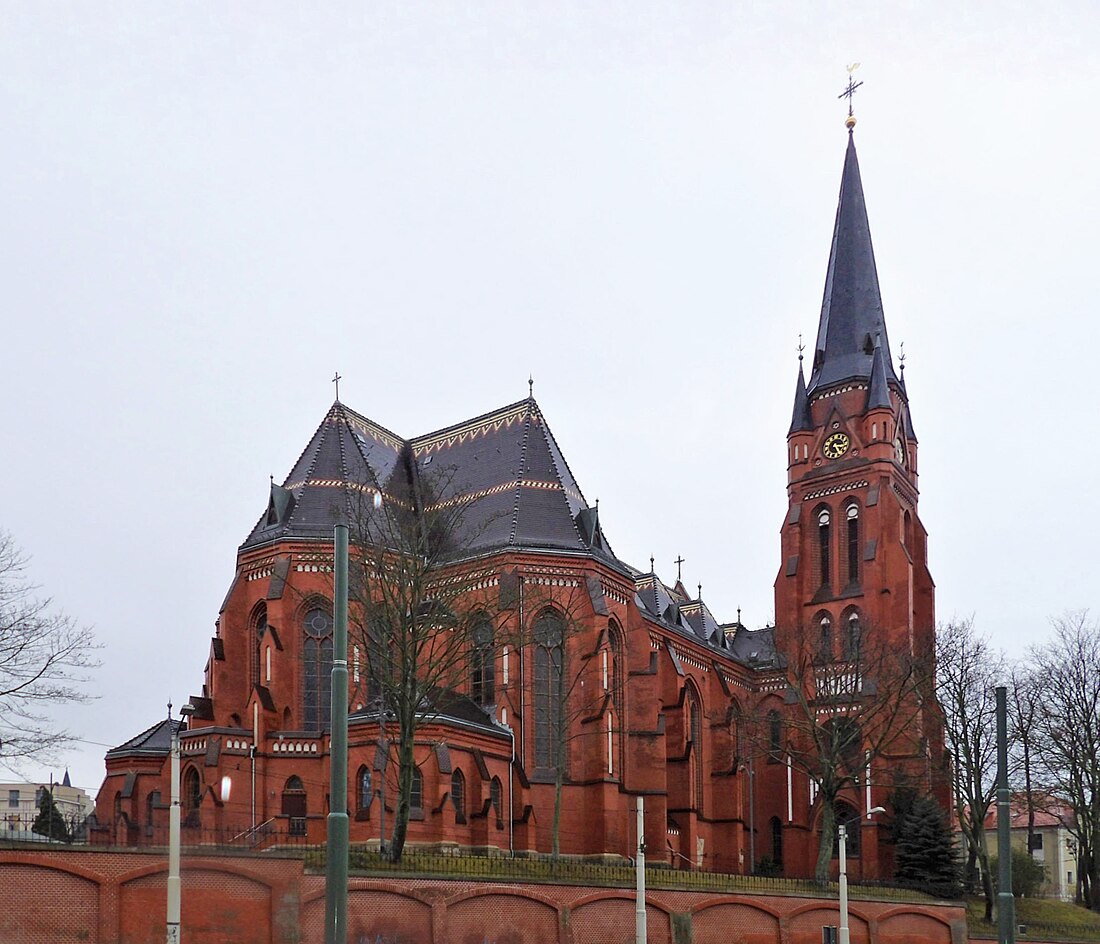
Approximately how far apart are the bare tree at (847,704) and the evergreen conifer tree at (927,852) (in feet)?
9.69

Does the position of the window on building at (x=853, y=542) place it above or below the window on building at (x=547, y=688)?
above

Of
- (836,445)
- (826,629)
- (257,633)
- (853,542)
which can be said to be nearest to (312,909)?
(257,633)

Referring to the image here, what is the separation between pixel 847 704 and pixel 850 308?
28247mm

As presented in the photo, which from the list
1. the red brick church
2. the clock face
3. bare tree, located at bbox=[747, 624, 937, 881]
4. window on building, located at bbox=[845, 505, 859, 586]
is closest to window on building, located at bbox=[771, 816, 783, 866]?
the red brick church

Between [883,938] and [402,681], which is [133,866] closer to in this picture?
[402,681]

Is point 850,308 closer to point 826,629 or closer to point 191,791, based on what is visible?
point 826,629

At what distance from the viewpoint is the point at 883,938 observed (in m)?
40.6

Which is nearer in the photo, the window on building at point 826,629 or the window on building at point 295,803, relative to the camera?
the window on building at point 295,803

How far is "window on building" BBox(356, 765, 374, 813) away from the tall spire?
123ft

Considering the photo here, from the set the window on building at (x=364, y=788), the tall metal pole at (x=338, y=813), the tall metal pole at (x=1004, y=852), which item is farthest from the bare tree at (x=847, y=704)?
the tall metal pole at (x=338, y=813)

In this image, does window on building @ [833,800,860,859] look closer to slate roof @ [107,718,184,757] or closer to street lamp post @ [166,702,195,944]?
slate roof @ [107,718,184,757]

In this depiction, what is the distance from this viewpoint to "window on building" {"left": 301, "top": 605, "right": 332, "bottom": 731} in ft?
155

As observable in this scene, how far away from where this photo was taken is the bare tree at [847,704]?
47.8 meters

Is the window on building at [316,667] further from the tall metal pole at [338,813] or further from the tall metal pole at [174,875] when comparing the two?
the tall metal pole at [338,813]
